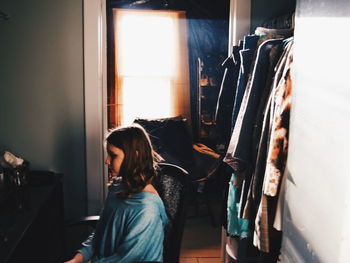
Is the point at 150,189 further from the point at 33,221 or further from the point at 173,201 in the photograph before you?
the point at 33,221

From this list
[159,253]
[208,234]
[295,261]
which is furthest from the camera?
[208,234]

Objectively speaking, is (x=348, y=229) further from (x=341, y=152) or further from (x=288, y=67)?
(x=288, y=67)

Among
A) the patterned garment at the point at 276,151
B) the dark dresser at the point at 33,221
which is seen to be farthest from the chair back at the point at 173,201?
the dark dresser at the point at 33,221

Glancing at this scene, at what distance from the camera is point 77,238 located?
246cm

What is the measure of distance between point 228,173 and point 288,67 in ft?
2.94

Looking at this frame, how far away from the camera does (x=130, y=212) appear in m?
1.37

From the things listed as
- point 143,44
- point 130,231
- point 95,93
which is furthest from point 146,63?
point 130,231

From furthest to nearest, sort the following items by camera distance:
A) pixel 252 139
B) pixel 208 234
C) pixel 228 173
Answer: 1. pixel 208 234
2. pixel 228 173
3. pixel 252 139

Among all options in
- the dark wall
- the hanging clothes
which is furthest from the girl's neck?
the dark wall

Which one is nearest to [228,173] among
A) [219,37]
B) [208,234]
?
[208,234]

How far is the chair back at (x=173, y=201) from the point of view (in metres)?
1.42

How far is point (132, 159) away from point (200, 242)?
6.18ft

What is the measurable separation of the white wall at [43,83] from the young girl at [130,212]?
0.98 m

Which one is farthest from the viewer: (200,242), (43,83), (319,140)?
(200,242)
